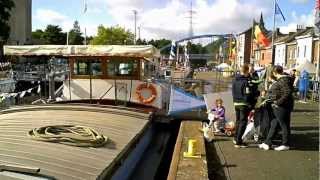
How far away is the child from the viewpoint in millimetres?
12195

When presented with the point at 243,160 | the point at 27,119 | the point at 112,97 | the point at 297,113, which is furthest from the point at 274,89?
the point at 297,113

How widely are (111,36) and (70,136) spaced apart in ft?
239

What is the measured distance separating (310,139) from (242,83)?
2.55m

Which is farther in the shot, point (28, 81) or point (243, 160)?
point (28, 81)

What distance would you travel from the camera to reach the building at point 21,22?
80500mm

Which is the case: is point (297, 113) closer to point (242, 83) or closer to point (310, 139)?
point (310, 139)

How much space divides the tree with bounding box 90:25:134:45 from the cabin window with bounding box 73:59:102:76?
62.8 metres

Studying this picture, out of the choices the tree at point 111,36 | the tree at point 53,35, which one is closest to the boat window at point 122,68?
the tree at point 111,36

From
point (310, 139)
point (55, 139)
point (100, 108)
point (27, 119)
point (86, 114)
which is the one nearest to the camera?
point (55, 139)

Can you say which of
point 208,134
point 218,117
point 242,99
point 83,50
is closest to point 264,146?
point 242,99

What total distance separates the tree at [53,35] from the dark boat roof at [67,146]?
99.5 meters

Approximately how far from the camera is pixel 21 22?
82375 mm

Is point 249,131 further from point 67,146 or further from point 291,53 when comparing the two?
point 291,53

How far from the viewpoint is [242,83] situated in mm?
10422
